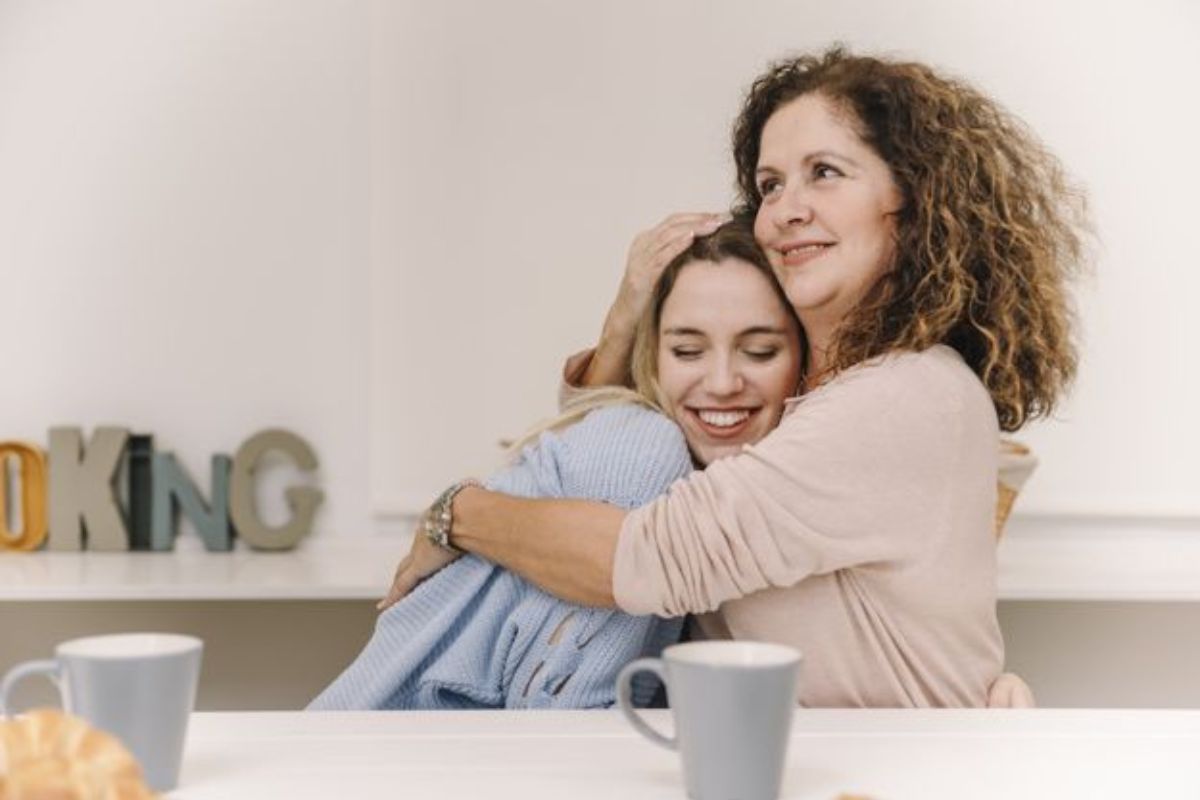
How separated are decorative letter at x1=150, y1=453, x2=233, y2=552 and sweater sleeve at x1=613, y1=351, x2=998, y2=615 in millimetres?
1599

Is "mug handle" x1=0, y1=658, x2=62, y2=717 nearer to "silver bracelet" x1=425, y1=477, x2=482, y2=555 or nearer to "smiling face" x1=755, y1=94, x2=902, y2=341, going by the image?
"silver bracelet" x1=425, y1=477, x2=482, y2=555

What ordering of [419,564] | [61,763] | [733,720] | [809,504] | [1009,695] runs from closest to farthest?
[61,763]
[733,720]
[809,504]
[1009,695]
[419,564]

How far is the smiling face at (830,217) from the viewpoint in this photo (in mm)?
1437

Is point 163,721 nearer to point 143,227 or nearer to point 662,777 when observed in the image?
point 662,777

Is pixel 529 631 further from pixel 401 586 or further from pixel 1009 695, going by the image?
pixel 1009 695

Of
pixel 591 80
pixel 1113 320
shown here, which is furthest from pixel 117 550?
pixel 1113 320

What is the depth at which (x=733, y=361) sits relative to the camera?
1551 millimetres

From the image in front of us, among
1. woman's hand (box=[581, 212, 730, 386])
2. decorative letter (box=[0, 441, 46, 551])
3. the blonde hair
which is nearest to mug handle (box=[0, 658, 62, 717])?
the blonde hair

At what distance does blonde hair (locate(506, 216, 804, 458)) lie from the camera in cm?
157

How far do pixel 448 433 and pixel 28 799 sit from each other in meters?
2.13

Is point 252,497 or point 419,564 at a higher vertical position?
point 419,564

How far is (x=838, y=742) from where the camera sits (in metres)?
1.01

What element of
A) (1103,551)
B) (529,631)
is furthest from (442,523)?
(1103,551)

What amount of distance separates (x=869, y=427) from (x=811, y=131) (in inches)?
13.5
